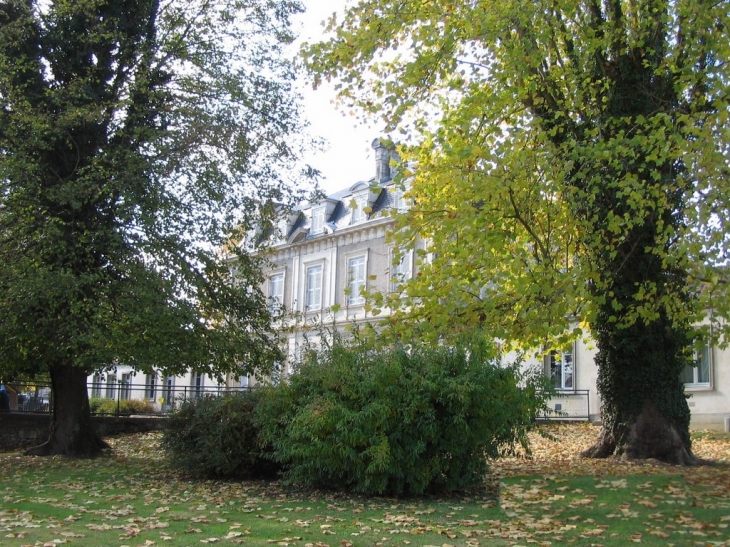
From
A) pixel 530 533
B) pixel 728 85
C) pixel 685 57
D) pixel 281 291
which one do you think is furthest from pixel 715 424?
pixel 281 291

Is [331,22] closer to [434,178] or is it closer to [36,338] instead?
[434,178]

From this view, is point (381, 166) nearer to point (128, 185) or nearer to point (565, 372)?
point (565, 372)

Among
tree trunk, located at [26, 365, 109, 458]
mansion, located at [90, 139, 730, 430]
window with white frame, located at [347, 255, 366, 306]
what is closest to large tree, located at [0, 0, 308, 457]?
tree trunk, located at [26, 365, 109, 458]

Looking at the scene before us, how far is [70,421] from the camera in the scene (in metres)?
17.2

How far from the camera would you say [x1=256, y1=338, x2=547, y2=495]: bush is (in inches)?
393

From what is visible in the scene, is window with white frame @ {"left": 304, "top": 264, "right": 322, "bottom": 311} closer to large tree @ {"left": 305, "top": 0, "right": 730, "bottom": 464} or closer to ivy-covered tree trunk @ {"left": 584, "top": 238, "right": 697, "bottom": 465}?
large tree @ {"left": 305, "top": 0, "right": 730, "bottom": 464}

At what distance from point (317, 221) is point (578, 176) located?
111 feet

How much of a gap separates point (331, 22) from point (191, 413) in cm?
714

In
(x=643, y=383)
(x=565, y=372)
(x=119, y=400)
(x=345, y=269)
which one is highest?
(x=345, y=269)

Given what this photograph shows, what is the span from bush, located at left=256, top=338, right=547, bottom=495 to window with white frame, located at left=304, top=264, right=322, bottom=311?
31365 millimetres

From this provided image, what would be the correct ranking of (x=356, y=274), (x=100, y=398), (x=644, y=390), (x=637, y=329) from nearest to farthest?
(x=644, y=390), (x=637, y=329), (x=100, y=398), (x=356, y=274)

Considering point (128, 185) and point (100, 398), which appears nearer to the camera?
point (128, 185)

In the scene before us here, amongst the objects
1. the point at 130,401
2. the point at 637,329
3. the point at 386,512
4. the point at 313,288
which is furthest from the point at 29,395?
the point at 637,329

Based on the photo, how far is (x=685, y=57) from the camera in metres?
12.2
